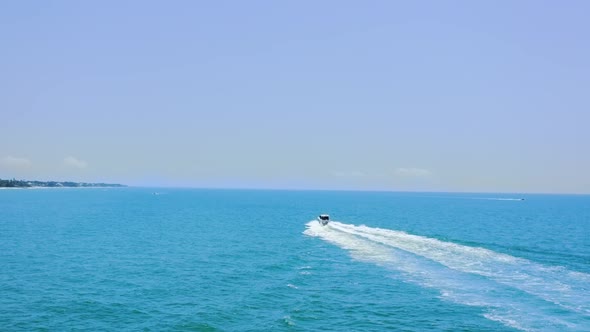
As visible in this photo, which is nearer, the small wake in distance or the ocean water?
the ocean water

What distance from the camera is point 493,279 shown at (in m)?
47.8

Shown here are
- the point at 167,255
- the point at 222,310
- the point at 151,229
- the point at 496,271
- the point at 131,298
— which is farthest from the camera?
the point at 151,229

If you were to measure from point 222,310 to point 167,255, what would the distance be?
98.2 ft

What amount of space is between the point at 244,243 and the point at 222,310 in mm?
41262

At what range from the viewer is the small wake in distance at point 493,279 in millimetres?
36188

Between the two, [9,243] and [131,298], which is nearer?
[131,298]

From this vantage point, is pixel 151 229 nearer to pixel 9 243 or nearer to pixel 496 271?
pixel 9 243

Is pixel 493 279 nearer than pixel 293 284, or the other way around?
pixel 493 279

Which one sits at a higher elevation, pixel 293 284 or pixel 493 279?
pixel 493 279

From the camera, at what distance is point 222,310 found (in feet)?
126

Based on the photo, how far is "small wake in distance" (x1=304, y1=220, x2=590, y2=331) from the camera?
3619 centimetres

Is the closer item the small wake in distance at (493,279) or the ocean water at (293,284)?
the ocean water at (293,284)

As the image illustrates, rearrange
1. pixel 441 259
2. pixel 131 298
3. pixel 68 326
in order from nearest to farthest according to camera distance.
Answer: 1. pixel 68 326
2. pixel 131 298
3. pixel 441 259

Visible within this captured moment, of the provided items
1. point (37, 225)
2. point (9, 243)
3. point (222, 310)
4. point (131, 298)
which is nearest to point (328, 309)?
point (222, 310)
